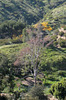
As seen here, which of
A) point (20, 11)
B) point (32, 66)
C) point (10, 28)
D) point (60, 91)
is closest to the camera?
point (60, 91)

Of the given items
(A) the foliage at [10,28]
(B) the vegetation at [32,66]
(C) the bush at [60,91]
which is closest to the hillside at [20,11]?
(A) the foliage at [10,28]

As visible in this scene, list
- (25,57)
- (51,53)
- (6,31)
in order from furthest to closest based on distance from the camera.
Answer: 1. (6,31)
2. (51,53)
3. (25,57)

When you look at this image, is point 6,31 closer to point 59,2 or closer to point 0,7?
point 0,7

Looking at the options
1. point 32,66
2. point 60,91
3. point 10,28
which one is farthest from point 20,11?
point 60,91

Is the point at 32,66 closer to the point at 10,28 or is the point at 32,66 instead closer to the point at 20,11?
the point at 10,28

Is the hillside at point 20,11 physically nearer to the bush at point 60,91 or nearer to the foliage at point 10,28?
the foliage at point 10,28

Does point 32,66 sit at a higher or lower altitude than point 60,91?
higher

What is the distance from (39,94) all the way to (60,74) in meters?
10.8

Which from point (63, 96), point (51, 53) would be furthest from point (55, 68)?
point (63, 96)

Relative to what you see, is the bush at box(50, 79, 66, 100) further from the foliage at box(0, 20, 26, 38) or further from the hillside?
the hillside

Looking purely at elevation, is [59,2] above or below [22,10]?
above

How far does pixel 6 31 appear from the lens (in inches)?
1769

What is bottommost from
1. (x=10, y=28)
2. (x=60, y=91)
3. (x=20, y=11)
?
(x=60, y=91)

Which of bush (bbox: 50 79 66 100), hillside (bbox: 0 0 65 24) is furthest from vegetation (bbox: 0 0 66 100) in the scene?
hillside (bbox: 0 0 65 24)
